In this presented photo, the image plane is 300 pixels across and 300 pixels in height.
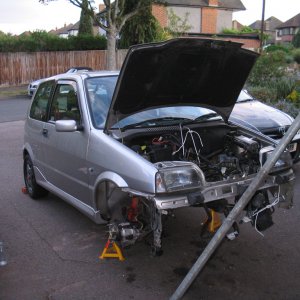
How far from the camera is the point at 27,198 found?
6727 mm

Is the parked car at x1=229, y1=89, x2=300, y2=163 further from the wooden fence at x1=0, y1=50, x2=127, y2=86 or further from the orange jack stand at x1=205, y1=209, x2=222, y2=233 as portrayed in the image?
the wooden fence at x1=0, y1=50, x2=127, y2=86

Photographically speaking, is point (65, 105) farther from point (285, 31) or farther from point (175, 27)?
point (285, 31)

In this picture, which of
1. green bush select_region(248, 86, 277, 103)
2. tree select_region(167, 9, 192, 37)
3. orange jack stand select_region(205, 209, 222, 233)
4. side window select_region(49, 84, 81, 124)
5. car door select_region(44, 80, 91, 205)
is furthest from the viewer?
tree select_region(167, 9, 192, 37)

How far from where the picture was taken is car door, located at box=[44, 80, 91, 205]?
Result: 483cm

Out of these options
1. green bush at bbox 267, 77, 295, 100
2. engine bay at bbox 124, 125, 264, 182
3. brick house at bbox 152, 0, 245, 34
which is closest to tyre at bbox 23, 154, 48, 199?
engine bay at bbox 124, 125, 264, 182

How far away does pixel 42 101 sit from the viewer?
6195 millimetres

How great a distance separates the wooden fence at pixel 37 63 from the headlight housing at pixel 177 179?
23.8 meters

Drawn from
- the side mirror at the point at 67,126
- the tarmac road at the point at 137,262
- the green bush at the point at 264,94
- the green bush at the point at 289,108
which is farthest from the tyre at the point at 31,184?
the green bush at the point at 264,94

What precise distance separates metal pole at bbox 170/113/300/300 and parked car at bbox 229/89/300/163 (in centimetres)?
398

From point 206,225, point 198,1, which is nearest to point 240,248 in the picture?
point 206,225

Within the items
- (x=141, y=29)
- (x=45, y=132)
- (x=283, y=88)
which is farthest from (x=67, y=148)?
(x=141, y=29)

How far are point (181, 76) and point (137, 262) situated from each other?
1955mm

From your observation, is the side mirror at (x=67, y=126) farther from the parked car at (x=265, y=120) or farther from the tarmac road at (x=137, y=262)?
the parked car at (x=265, y=120)

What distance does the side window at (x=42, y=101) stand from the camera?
5.99m
